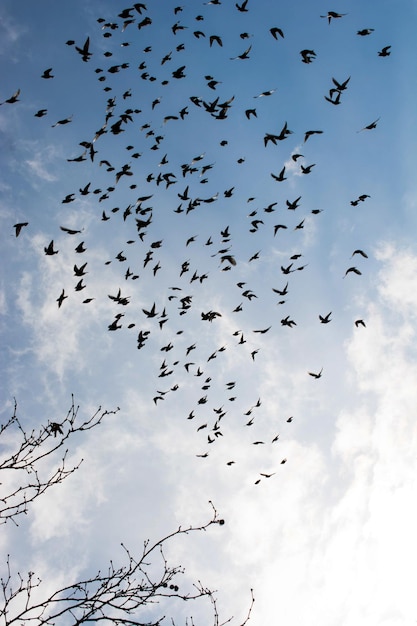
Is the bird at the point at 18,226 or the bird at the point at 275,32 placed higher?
the bird at the point at 275,32

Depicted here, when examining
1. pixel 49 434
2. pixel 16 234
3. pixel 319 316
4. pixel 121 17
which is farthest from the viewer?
pixel 319 316

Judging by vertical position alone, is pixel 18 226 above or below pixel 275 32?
below

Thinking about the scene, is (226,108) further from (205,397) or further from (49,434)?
(49,434)

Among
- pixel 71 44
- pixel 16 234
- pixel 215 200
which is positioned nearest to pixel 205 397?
pixel 215 200

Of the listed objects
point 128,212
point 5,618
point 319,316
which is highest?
point 128,212

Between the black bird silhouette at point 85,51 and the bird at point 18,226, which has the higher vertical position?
the black bird silhouette at point 85,51

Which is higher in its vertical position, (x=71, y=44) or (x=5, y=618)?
(x=71, y=44)

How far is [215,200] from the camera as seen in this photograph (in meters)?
16.5

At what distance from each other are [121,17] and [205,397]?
15.4 m

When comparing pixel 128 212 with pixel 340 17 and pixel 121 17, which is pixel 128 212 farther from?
pixel 340 17

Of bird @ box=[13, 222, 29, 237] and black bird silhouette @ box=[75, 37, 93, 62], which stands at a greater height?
black bird silhouette @ box=[75, 37, 93, 62]

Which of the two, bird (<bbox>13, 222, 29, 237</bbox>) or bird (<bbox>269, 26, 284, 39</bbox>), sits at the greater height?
bird (<bbox>269, 26, 284, 39</bbox>)

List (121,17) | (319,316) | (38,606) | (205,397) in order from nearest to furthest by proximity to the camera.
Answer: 1. (38,606)
2. (121,17)
3. (319,316)
4. (205,397)

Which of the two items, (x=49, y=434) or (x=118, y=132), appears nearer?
(x=49, y=434)
